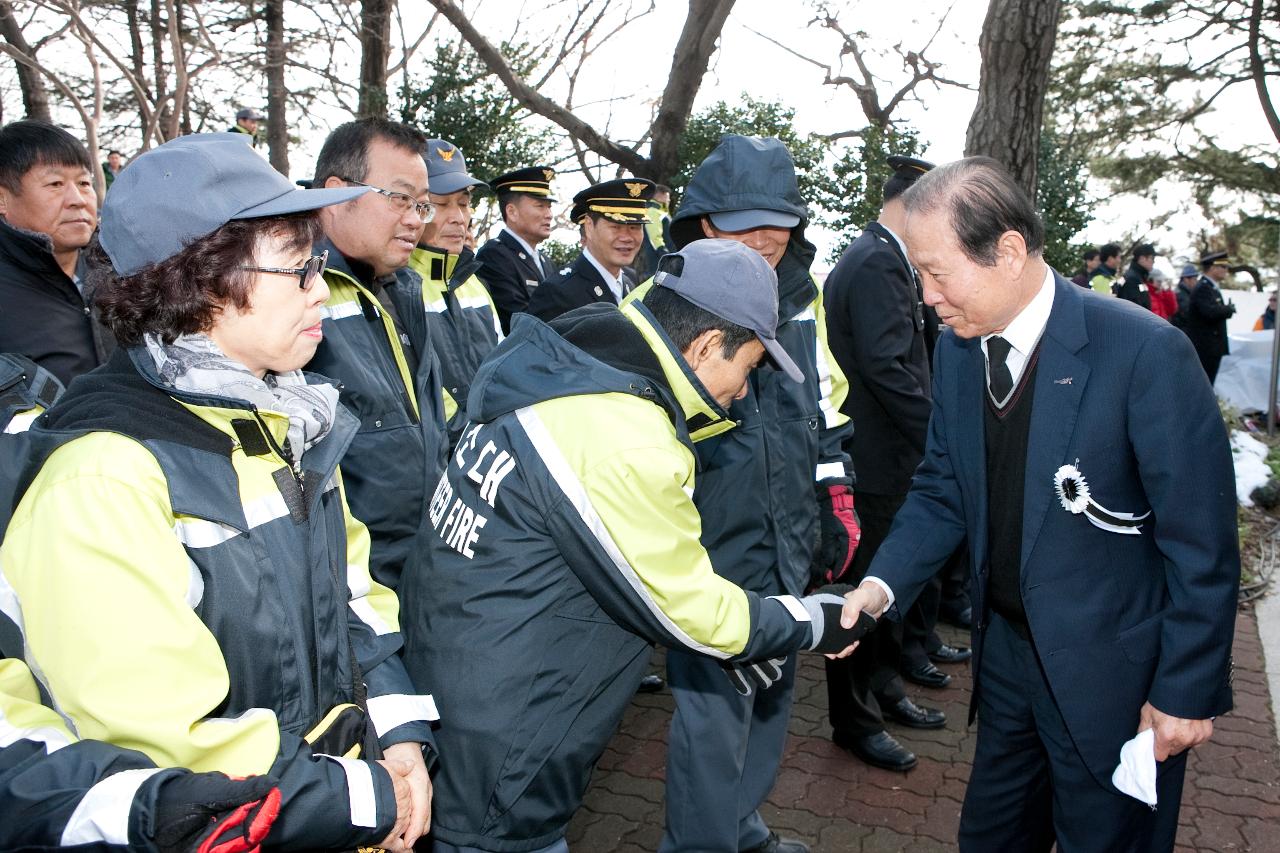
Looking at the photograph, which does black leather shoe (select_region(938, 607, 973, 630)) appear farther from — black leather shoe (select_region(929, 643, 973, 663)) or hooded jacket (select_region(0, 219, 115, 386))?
hooded jacket (select_region(0, 219, 115, 386))

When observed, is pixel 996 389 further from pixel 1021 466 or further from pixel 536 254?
pixel 536 254

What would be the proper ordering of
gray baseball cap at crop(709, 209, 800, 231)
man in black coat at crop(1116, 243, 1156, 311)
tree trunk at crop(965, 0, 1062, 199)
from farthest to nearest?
man in black coat at crop(1116, 243, 1156, 311), tree trunk at crop(965, 0, 1062, 199), gray baseball cap at crop(709, 209, 800, 231)

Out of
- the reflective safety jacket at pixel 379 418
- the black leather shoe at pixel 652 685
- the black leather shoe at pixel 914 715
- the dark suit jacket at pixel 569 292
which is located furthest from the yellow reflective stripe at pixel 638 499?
the dark suit jacket at pixel 569 292

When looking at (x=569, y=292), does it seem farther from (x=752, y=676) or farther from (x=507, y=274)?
(x=752, y=676)

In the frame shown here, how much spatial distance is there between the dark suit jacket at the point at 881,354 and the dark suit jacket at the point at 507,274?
7.24ft

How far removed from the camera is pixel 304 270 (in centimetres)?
178

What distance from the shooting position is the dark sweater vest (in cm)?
233

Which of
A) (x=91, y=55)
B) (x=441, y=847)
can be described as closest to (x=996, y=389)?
(x=441, y=847)

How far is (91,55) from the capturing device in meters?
10.8

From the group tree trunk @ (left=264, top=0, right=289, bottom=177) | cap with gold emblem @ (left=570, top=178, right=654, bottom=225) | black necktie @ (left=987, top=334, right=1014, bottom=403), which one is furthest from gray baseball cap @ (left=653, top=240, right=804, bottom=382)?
tree trunk @ (left=264, top=0, right=289, bottom=177)

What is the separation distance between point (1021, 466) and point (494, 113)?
394 inches

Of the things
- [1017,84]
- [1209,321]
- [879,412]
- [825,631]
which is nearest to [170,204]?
[825,631]

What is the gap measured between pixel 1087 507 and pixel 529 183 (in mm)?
4556

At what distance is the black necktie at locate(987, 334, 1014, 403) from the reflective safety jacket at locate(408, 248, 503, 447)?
75.8 inches
